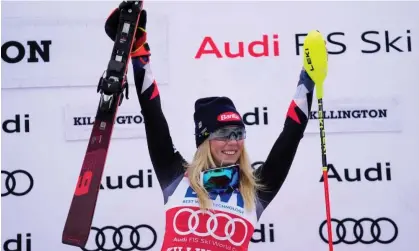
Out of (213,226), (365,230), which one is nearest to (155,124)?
(213,226)

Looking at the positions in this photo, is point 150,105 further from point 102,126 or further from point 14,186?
point 14,186

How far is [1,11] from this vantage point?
3434 mm

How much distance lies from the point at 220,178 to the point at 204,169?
0.09 meters

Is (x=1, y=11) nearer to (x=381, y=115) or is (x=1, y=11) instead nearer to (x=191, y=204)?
(x=191, y=204)

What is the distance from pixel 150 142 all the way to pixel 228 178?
0.36 metres

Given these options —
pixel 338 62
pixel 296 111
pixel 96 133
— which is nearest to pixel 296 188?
pixel 338 62

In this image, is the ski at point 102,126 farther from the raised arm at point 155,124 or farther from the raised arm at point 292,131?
the raised arm at point 292,131

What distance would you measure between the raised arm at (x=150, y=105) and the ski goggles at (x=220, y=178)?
6.1 inches

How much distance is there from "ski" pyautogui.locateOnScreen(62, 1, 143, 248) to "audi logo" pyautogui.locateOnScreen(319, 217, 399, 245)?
4.80ft

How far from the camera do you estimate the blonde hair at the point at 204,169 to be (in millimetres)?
2449

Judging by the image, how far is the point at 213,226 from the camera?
2.44 meters

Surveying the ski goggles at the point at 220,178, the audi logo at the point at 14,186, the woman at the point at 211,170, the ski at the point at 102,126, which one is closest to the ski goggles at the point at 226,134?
the woman at the point at 211,170

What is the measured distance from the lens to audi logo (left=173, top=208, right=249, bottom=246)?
2.43m

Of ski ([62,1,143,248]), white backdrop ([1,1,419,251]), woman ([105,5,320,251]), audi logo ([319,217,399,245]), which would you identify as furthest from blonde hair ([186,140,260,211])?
audi logo ([319,217,399,245])
